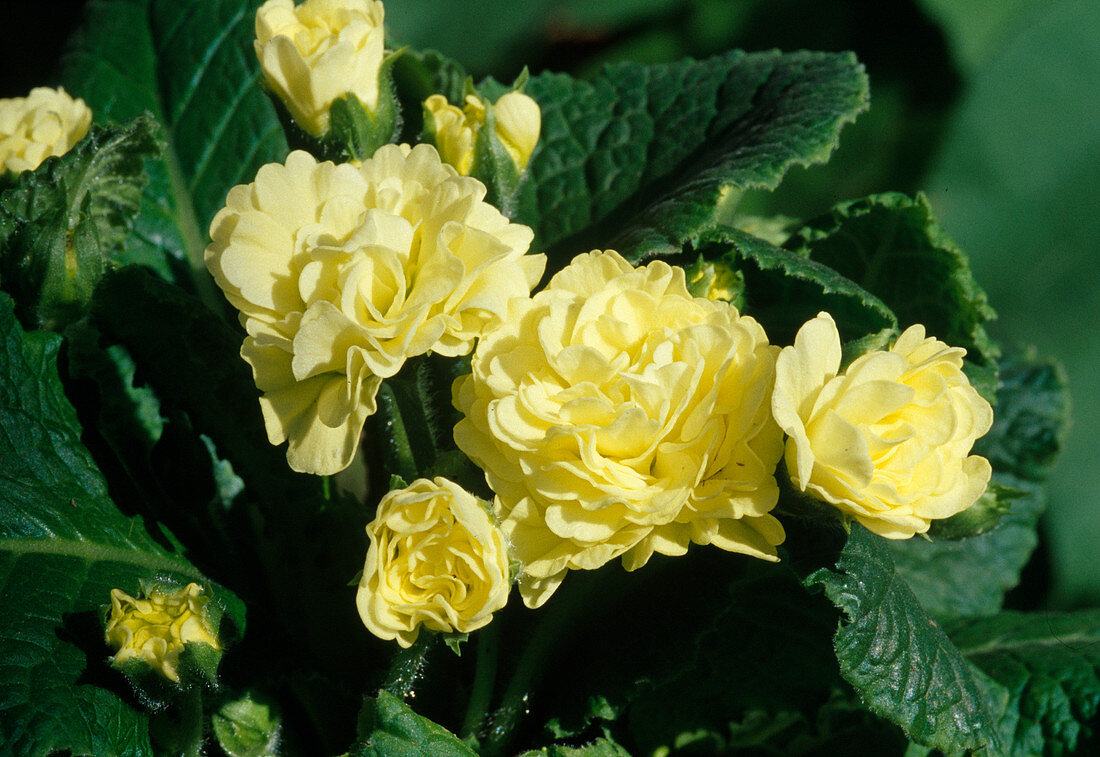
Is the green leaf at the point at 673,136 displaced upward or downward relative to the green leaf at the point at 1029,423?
upward

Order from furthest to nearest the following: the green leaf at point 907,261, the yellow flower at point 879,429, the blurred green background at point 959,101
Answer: the blurred green background at point 959,101
the green leaf at point 907,261
the yellow flower at point 879,429

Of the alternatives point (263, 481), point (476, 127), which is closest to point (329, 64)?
point (476, 127)

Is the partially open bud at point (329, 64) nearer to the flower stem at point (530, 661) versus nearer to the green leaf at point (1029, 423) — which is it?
the flower stem at point (530, 661)

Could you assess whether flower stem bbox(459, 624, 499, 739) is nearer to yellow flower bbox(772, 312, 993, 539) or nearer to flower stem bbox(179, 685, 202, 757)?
flower stem bbox(179, 685, 202, 757)

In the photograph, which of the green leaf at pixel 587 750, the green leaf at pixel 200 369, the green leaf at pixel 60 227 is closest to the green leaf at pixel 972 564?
the green leaf at pixel 587 750

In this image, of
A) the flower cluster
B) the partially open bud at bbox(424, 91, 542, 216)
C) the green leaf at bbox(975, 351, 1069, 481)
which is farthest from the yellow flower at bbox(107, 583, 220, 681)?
the green leaf at bbox(975, 351, 1069, 481)

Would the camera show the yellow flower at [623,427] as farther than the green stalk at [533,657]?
No

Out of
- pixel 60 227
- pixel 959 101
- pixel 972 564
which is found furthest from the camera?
pixel 959 101

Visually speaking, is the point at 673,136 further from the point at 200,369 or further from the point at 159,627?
the point at 159,627
